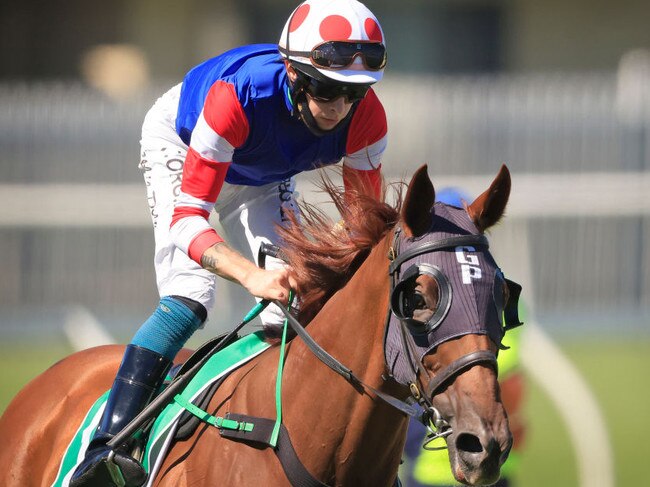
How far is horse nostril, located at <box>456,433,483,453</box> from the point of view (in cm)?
241

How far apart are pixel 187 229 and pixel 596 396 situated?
22.3 ft

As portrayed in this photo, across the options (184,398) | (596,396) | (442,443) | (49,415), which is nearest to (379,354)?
(184,398)

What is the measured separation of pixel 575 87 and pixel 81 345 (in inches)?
203

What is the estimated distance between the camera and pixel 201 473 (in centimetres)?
298

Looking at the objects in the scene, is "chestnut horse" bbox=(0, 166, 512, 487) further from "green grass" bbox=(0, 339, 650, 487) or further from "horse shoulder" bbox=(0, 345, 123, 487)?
"green grass" bbox=(0, 339, 650, 487)

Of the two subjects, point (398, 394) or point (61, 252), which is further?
point (61, 252)

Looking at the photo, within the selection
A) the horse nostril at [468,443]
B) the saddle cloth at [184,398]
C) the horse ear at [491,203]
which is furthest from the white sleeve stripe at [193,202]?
the horse nostril at [468,443]

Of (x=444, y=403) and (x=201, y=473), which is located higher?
(x=444, y=403)

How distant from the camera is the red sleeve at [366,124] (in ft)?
11.9

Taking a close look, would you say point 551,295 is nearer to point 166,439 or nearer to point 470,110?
point 470,110

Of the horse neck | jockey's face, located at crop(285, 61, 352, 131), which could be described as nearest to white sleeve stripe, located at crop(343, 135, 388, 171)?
jockey's face, located at crop(285, 61, 352, 131)

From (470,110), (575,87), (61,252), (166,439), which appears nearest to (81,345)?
(61,252)

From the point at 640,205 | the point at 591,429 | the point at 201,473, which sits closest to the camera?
the point at 201,473

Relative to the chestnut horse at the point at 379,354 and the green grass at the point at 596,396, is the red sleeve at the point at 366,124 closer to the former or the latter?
the chestnut horse at the point at 379,354
